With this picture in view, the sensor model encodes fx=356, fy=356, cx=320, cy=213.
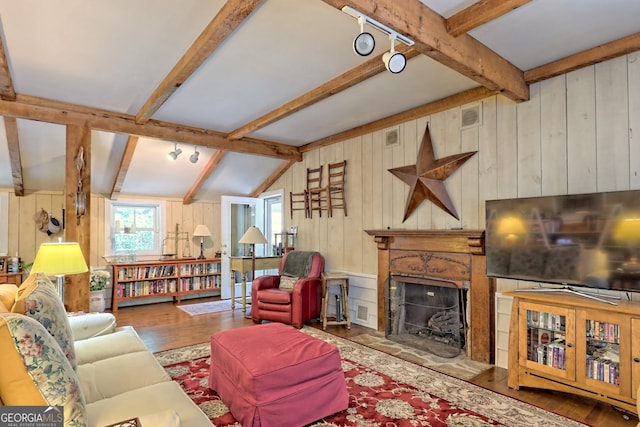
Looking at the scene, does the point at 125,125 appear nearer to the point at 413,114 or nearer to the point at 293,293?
the point at 293,293

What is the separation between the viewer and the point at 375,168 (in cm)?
455

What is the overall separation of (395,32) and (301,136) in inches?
127

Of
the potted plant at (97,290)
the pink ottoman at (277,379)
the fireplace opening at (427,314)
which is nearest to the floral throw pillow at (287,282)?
the fireplace opening at (427,314)

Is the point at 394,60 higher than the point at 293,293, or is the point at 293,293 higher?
the point at 394,60

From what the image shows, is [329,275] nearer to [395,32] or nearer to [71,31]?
[395,32]

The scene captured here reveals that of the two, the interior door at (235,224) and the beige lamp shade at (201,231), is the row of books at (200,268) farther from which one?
the beige lamp shade at (201,231)

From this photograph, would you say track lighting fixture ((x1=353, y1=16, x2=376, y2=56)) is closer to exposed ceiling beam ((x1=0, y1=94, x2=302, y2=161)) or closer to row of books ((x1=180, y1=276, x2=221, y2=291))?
exposed ceiling beam ((x1=0, y1=94, x2=302, y2=161))

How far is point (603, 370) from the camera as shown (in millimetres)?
2389

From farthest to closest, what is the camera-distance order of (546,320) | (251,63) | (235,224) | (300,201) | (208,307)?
1. (235,224)
2. (300,201)
3. (208,307)
4. (251,63)
5. (546,320)

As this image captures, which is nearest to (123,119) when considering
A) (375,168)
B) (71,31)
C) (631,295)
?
(71,31)

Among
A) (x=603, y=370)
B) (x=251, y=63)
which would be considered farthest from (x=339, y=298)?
(x=251, y=63)

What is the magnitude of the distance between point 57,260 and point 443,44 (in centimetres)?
310

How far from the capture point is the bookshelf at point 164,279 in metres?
5.67

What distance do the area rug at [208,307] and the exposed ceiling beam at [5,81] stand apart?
336 centimetres
